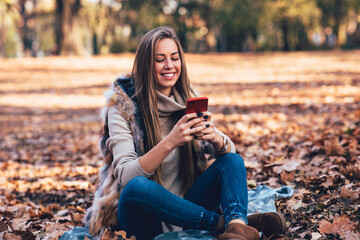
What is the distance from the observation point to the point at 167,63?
2895 millimetres

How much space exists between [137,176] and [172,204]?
0.96ft

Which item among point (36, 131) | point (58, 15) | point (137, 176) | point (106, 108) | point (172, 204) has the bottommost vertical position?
point (36, 131)

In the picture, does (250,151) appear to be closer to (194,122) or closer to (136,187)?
(194,122)

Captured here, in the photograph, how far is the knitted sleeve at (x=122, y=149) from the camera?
2.68 metres

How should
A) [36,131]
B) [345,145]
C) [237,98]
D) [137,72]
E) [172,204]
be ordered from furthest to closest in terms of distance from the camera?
[237,98]
[36,131]
[345,145]
[137,72]
[172,204]

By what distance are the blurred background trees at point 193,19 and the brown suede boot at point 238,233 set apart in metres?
18.9

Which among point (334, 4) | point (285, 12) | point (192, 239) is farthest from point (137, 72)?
point (334, 4)

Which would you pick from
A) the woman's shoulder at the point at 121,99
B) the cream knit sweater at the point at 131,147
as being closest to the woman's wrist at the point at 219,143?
the cream knit sweater at the point at 131,147

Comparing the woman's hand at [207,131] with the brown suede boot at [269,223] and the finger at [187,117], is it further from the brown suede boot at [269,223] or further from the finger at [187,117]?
the brown suede boot at [269,223]

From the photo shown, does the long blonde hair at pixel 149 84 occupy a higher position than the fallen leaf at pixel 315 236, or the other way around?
the long blonde hair at pixel 149 84

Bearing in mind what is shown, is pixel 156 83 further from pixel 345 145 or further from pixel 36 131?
pixel 36 131

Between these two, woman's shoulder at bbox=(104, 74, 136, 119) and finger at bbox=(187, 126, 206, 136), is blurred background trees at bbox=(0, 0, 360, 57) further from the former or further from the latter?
finger at bbox=(187, 126, 206, 136)

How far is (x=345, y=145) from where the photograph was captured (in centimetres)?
471

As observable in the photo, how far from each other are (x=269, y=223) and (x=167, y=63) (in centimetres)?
133
